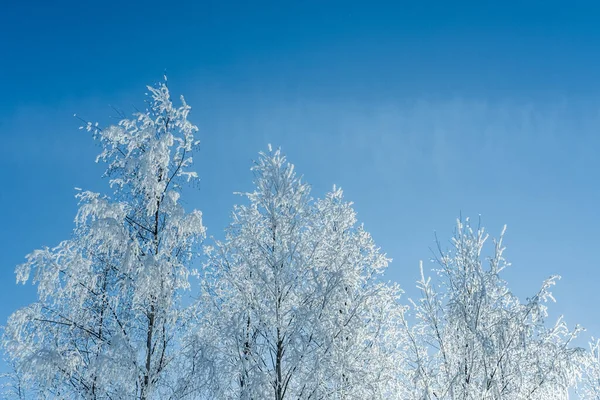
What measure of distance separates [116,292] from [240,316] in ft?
7.76

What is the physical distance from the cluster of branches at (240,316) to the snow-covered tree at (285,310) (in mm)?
26

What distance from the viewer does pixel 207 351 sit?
8.05 metres

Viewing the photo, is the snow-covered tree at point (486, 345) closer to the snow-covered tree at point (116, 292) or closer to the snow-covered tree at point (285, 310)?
the snow-covered tree at point (285, 310)

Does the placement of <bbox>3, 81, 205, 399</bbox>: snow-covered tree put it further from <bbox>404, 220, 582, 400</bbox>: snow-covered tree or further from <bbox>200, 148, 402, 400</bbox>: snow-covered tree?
<bbox>404, 220, 582, 400</bbox>: snow-covered tree

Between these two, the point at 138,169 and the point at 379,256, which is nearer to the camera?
the point at 138,169

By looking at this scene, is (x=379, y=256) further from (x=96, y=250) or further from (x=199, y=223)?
(x=96, y=250)

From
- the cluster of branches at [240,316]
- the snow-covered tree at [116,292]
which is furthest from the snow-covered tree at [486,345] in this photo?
the snow-covered tree at [116,292]

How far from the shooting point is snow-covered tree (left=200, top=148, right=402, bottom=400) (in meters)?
7.72

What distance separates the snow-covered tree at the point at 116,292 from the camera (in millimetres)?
7691

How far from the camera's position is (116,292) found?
27.7 ft

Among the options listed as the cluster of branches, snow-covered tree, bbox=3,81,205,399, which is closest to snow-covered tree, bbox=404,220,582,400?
the cluster of branches

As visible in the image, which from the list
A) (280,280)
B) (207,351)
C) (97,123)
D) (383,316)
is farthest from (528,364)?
(97,123)

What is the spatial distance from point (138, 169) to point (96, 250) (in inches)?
68.2

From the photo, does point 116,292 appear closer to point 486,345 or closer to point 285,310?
point 285,310
